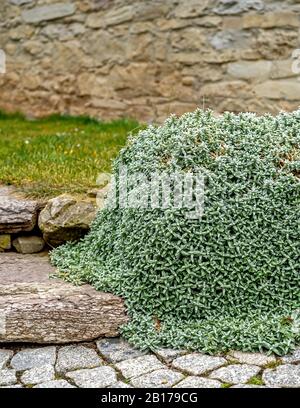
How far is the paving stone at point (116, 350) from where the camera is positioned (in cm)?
327

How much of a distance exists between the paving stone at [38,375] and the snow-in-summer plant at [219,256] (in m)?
0.43

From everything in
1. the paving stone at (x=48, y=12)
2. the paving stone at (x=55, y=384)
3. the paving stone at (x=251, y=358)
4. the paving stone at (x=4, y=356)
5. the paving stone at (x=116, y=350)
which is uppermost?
the paving stone at (x=48, y=12)

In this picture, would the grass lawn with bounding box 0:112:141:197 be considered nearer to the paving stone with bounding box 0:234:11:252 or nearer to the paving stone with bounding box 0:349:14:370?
the paving stone with bounding box 0:234:11:252

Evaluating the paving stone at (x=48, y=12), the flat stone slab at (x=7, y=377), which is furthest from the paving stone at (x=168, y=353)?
the paving stone at (x=48, y=12)

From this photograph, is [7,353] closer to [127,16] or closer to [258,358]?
[258,358]

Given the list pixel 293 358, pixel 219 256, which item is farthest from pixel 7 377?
pixel 293 358

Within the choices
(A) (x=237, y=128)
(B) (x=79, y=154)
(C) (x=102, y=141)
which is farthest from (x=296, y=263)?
(C) (x=102, y=141)

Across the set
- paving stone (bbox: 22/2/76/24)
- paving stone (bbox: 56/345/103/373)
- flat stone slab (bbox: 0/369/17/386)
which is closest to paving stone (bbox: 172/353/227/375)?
paving stone (bbox: 56/345/103/373)

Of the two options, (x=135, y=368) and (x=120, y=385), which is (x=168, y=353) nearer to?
(x=135, y=368)

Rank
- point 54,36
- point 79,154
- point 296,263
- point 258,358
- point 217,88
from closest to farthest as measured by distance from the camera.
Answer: point 258,358 → point 296,263 → point 79,154 → point 217,88 → point 54,36

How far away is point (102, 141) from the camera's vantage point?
6.02 metres

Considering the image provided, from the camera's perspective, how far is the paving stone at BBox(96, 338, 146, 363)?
10.7 feet

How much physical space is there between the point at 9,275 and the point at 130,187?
2.66ft

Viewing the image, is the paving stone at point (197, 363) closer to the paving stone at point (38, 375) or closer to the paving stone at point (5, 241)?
the paving stone at point (38, 375)
